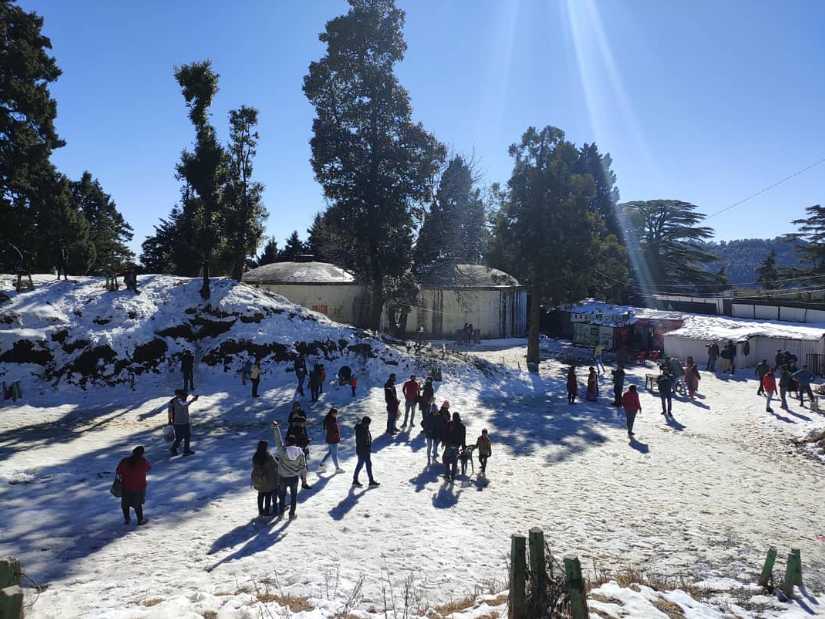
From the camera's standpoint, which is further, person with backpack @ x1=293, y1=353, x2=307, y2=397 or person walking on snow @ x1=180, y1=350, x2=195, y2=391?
person with backpack @ x1=293, y1=353, x2=307, y2=397

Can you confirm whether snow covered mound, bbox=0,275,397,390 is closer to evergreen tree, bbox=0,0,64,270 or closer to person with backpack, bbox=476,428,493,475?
evergreen tree, bbox=0,0,64,270

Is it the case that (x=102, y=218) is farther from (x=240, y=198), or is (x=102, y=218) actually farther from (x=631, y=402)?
(x=631, y=402)

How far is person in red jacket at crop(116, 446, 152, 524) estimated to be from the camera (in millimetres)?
9430

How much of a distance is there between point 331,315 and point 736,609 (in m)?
33.9

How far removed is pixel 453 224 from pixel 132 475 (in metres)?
25.8

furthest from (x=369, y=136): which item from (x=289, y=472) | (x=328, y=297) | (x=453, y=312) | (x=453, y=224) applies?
(x=289, y=472)

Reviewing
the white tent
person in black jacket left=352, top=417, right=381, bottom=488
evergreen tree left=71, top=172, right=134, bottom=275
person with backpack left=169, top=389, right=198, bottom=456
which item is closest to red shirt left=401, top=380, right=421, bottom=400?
person in black jacket left=352, top=417, right=381, bottom=488

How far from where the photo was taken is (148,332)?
75.8 feet

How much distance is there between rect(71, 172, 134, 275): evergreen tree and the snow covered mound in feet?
83.8

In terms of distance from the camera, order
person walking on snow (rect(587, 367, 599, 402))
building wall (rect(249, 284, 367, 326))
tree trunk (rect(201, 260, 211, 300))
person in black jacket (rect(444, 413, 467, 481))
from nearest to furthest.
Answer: person in black jacket (rect(444, 413, 467, 481)) → person walking on snow (rect(587, 367, 599, 402)) → tree trunk (rect(201, 260, 211, 300)) → building wall (rect(249, 284, 367, 326))

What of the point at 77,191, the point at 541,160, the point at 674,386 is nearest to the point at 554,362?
the point at 674,386

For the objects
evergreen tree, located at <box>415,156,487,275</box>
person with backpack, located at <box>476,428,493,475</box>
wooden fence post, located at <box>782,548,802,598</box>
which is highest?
evergreen tree, located at <box>415,156,487,275</box>

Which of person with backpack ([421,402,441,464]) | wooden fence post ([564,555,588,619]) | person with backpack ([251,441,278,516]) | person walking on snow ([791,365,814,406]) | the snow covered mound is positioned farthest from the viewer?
person walking on snow ([791,365,814,406])

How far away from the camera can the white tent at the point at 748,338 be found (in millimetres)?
29594
